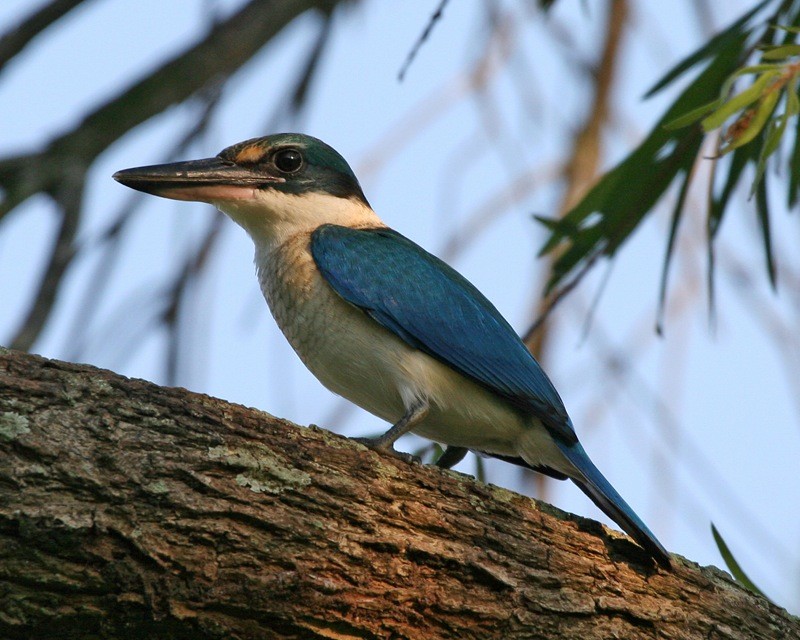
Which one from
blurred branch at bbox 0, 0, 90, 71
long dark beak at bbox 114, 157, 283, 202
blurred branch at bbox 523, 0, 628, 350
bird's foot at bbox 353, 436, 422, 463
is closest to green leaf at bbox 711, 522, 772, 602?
bird's foot at bbox 353, 436, 422, 463

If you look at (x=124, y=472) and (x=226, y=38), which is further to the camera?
(x=226, y=38)

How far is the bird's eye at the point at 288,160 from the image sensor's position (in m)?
4.92

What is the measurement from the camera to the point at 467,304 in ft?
14.9

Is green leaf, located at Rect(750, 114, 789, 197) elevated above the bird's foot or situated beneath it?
elevated above

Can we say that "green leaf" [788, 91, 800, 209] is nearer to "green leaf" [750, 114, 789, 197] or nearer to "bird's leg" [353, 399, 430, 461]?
"green leaf" [750, 114, 789, 197]

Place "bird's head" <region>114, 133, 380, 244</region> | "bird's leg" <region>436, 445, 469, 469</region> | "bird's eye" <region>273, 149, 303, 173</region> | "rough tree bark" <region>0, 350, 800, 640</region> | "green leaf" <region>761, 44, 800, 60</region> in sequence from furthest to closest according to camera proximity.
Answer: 1. "bird's eye" <region>273, 149, 303, 173</region>
2. "bird's head" <region>114, 133, 380, 244</region>
3. "bird's leg" <region>436, 445, 469, 469</region>
4. "green leaf" <region>761, 44, 800, 60</region>
5. "rough tree bark" <region>0, 350, 800, 640</region>

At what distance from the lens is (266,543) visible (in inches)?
116

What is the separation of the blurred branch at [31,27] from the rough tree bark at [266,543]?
6.66ft

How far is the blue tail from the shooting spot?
349 cm

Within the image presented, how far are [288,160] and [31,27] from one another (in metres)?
1.15

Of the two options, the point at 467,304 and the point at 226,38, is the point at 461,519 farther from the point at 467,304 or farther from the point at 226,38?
the point at 226,38

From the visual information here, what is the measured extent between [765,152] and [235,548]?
1.83 metres

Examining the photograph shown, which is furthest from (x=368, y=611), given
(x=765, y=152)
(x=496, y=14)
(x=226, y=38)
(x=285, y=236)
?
(x=496, y=14)

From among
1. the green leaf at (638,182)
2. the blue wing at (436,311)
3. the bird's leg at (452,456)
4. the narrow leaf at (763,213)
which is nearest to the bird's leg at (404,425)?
the blue wing at (436,311)
